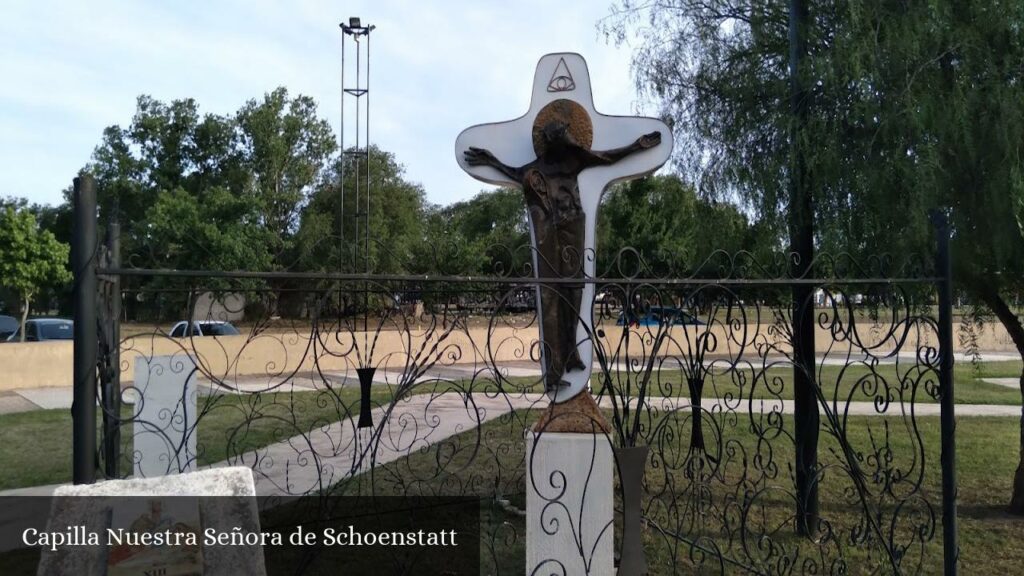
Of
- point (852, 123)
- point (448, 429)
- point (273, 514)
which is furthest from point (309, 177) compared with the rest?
point (852, 123)

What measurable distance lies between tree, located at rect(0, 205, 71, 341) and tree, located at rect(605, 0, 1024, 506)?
64.5ft

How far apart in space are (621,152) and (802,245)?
170cm

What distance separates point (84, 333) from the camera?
2547 mm

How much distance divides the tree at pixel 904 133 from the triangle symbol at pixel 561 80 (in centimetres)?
162

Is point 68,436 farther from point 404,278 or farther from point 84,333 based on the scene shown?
point 404,278

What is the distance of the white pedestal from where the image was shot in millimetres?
4184

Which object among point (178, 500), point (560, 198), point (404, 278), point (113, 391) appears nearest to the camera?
point (178, 500)

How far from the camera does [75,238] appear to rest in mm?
2539

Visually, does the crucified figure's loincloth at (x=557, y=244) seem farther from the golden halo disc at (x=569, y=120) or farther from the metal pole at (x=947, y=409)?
the metal pole at (x=947, y=409)

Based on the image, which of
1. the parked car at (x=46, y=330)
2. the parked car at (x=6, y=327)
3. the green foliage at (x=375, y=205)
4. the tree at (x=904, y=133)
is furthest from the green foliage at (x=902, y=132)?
the parked car at (x=6, y=327)

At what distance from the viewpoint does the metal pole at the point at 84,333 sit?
249 cm

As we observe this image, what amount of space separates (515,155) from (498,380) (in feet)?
6.47

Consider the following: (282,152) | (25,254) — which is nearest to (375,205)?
(282,152)

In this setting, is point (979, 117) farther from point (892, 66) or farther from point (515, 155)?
point (515, 155)
